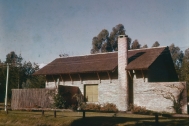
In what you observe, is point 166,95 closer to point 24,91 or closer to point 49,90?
point 49,90

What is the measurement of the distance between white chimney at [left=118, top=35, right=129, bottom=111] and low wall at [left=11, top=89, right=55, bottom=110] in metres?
6.61

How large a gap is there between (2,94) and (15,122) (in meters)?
39.1

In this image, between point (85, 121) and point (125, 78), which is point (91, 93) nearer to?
point (125, 78)

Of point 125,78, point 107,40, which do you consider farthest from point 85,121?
point 107,40

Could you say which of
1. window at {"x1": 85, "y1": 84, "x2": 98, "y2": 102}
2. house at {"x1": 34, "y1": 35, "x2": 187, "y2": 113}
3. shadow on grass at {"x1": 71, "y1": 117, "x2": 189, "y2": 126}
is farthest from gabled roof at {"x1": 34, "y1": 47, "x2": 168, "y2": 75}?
shadow on grass at {"x1": 71, "y1": 117, "x2": 189, "y2": 126}

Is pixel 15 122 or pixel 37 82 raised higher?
pixel 37 82

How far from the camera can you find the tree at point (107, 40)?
2421 inches

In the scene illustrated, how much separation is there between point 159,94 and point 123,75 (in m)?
3.80

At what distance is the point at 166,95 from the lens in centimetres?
2180

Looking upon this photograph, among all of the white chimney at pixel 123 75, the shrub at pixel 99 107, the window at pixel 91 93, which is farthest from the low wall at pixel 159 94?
the window at pixel 91 93

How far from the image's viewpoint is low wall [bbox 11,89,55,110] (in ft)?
79.8

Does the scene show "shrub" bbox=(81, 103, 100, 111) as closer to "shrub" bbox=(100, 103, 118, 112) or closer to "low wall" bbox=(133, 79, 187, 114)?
"shrub" bbox=(100, 103, 118, 112)

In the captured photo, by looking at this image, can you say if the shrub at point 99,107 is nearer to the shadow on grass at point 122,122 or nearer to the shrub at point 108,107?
the shrub at point 108,107

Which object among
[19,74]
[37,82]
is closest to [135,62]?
[37,82]
